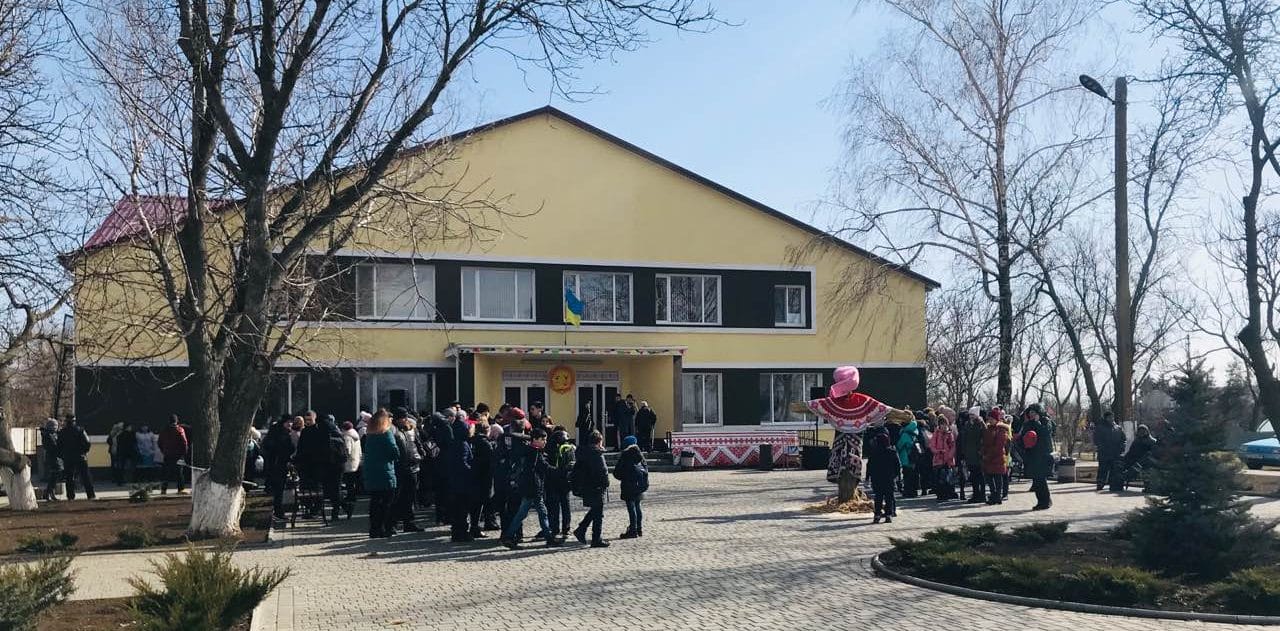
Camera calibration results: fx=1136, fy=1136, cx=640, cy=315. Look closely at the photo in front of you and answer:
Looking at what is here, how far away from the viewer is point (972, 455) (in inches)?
784

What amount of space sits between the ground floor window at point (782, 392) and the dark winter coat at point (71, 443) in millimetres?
20249

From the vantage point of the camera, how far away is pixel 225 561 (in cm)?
888

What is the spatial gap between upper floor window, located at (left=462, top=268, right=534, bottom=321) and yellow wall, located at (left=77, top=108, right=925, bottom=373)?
525 millimetres

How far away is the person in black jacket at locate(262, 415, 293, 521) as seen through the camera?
17766 millimetres

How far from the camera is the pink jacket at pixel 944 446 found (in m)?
20.5

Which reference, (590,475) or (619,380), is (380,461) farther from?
(619,380)

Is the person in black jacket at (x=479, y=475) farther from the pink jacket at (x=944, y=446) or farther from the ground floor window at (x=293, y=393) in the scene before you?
the ground floor window at (x=293, y=393)

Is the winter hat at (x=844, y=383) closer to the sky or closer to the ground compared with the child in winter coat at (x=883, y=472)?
closer to the sky

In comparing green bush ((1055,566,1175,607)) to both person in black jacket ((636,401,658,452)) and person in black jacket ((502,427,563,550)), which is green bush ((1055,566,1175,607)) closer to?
person in black jacket ((502,427,563,550))

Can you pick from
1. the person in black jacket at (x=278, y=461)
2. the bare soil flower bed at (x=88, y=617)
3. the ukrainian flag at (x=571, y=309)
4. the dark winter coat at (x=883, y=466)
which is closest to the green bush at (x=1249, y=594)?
the dark winter coat at (x=883, y=466)

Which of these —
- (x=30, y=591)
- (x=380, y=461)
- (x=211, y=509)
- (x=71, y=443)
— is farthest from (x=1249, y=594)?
(x=71, y=443)

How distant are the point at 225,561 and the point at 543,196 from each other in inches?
1004

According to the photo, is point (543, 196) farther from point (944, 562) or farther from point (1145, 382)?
point (1145, 382)

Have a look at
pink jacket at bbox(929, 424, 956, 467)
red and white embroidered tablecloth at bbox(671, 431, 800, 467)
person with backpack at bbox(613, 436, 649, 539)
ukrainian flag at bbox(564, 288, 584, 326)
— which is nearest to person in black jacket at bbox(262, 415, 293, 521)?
person with backpack at bbox(613, 436, 649, 539)
